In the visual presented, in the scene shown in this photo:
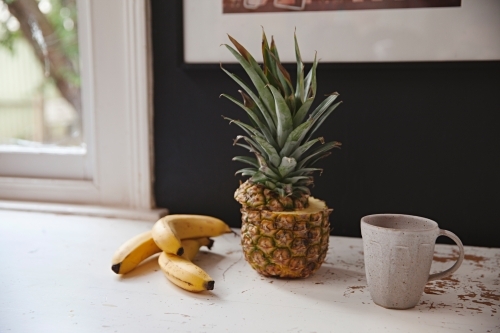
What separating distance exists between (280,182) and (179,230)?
298 millimetres

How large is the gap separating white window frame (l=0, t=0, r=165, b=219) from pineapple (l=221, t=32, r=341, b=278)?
21.6 inches

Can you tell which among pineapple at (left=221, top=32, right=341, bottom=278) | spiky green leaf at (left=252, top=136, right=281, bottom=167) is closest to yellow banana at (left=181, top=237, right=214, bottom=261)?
pineapple at (left=221, top=32, right=341, bottom=278)

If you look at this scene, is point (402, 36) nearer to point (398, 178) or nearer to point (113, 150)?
point (398, 178)

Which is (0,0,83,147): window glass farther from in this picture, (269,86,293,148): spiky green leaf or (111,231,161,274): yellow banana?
(269,86,293,148): spiky green leaf

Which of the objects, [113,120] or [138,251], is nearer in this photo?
[138,251]

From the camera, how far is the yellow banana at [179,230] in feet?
3.51

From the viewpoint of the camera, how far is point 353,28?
129 centimetres

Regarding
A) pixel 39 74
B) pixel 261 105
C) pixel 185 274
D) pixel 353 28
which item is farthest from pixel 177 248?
pixel 39 74

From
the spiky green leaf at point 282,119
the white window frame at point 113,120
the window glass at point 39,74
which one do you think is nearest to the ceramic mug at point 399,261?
the spiky green leaf at point 282,119

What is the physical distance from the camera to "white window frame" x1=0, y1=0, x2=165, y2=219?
148 centimetres

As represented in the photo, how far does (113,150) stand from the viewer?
5.08 ft

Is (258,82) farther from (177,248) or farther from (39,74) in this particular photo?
(39,74)

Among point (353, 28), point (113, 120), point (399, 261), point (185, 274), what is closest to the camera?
point (399, 261)

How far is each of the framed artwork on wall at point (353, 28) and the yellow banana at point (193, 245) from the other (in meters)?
0.53
